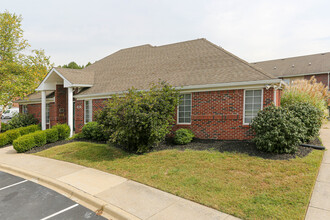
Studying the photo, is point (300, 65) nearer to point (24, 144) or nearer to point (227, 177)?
point (227, 177)

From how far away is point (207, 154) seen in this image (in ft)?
26.8

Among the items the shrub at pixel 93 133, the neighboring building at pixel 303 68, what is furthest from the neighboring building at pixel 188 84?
the neighboring building at pixel 303 68

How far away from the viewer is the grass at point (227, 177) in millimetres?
4605

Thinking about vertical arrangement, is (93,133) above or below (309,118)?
below

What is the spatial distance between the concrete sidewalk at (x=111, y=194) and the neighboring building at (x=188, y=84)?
5.35 meters

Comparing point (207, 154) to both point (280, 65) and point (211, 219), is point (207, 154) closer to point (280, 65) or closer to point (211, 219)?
point (211, 219)

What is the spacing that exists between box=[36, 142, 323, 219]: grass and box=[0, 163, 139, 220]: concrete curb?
1.42 meters

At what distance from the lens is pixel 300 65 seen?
1268 inches

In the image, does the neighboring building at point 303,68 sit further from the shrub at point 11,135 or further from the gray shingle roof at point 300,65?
the shrub at point 11,135

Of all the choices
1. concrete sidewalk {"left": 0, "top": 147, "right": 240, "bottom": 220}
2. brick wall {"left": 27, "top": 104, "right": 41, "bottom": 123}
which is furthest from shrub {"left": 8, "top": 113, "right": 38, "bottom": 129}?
concrete sidewalk {"left": 0, "top": 147, "right": 240, "bottom": 220}

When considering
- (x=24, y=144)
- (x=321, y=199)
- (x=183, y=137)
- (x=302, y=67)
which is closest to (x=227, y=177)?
(x=321, y=199)

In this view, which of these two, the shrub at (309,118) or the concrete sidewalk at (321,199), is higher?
the shrub at (309,118)

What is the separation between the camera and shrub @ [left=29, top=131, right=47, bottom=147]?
11836mm

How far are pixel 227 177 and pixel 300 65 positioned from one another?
109 feet
